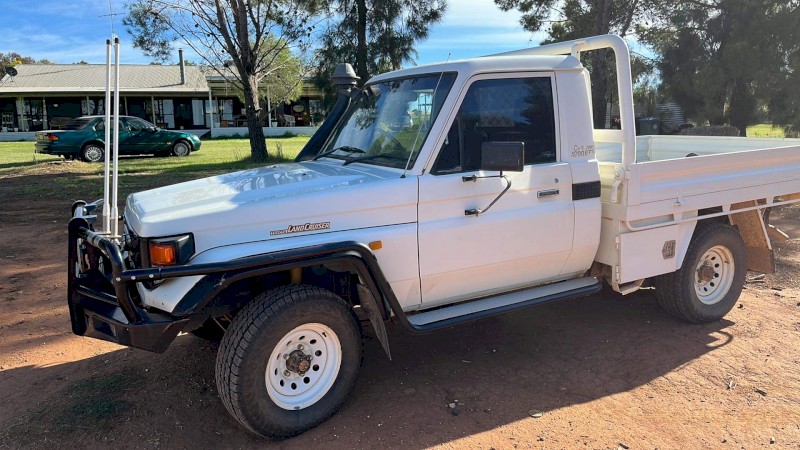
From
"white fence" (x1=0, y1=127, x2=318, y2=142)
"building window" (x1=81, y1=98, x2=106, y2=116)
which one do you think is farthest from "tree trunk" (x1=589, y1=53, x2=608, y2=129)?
"building window" (x1=81, y1=98, x2=106, y2=116)

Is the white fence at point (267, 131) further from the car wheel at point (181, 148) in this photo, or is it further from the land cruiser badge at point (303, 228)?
the land cruiser badge at point (303, 228)

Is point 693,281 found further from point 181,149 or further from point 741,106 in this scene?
point 181,149

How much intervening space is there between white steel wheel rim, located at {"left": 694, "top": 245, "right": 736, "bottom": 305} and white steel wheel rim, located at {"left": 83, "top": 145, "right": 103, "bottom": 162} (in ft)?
61.3

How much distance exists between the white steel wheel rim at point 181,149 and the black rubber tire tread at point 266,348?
19.6 metres

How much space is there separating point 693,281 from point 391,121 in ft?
9.43

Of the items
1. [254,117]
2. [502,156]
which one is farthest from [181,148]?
[502,156]

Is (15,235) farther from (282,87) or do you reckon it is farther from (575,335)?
(282,87)

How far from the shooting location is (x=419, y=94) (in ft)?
13.3

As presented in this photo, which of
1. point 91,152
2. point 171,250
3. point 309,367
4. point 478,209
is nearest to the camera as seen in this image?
point 171,250

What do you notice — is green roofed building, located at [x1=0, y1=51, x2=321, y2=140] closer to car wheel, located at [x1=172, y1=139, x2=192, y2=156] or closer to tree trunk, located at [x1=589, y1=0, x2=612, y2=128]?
car wheel, located at [x1=172, y1=139, x2=192, y2=156]

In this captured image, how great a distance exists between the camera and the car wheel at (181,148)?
21.5m

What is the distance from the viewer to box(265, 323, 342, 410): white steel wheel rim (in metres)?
3.44

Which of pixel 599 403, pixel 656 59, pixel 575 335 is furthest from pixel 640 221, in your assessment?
pixel 656 59

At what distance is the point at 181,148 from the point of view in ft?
70.7
